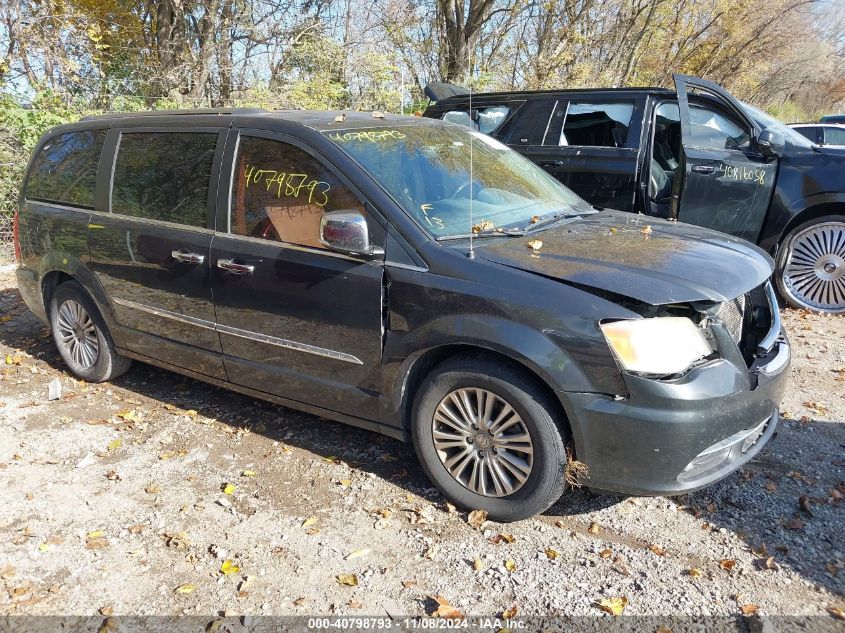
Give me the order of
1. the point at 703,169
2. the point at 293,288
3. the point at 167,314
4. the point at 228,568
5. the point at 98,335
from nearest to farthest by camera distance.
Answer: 1. the point at 228,568
2. the point at 293,288
3. the point at 167,314
4. the point at 98,335
5. the point at 703,169

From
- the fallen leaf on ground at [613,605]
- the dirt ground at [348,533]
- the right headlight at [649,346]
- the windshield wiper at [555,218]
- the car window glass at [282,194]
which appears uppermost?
the car window glass at [282,194]

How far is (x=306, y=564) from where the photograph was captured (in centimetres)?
293

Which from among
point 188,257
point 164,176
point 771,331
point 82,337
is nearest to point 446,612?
point 771,331

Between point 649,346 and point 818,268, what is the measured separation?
448 centimetres

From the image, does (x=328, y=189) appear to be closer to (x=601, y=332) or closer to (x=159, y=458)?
(x=601, y=332)

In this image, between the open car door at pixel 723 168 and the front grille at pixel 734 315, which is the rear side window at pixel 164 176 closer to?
the front grille at pixel 734 315

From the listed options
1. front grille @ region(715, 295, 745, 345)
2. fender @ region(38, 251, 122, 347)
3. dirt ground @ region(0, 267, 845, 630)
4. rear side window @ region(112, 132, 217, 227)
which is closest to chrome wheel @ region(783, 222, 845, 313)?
dirt ground @ region(0, 267, 845, 630)

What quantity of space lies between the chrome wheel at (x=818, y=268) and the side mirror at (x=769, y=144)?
772 mm

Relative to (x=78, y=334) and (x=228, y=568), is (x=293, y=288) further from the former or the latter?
(x=78, y=334)

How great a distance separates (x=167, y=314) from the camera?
4180mm

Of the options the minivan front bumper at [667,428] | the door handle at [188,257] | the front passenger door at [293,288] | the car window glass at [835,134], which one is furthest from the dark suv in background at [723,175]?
the car window glass at [835,134]

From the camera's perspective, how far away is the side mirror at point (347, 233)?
3164mm

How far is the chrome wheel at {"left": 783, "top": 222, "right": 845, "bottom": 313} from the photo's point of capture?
19.9 feet

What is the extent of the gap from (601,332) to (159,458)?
8.87 ft
